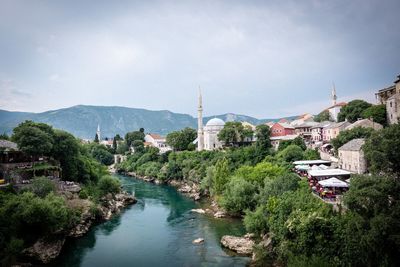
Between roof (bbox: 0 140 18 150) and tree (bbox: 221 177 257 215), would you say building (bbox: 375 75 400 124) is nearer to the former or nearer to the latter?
tree (bbox: 221 177 257 215)

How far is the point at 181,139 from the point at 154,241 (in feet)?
171

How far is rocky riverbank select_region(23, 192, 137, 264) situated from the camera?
23909 mm

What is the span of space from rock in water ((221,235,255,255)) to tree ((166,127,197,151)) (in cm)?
5231

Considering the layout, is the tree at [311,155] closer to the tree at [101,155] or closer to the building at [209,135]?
the building at [209,135]

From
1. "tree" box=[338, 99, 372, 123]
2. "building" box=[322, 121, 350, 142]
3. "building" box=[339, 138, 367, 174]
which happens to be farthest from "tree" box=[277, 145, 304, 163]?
"tree" box=[338, 99, 372, 123]

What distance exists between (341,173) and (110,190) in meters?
30.4

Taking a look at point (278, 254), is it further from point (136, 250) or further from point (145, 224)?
point (145, 224)

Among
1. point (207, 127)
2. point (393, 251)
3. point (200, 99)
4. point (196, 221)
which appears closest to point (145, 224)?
point (196, 221)

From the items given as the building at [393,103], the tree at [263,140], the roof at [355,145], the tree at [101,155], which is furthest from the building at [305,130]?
the tree at [101,155]

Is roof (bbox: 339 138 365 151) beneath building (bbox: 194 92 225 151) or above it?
beneath

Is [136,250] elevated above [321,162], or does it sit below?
below

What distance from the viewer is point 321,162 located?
3600 centimetres

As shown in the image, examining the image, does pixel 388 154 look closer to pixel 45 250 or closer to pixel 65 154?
pixel 45 250

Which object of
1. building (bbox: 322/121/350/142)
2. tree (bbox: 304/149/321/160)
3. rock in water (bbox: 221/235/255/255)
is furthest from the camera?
building (bbox: 322/121/350/142)
